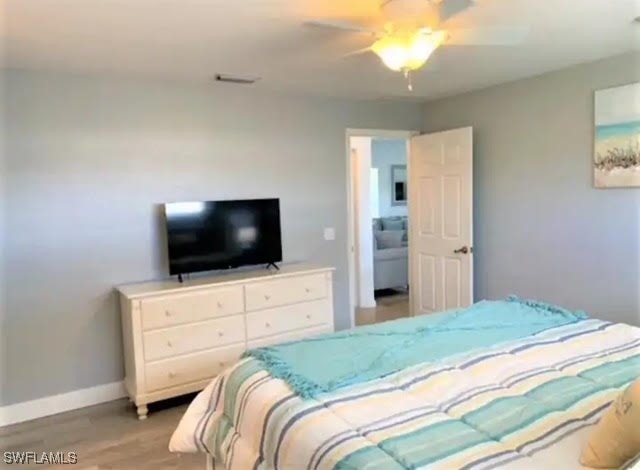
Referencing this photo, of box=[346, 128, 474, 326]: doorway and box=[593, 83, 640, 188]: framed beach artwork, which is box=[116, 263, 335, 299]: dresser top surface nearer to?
box=[346, 128, 474, 326]: doorway

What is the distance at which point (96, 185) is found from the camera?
12.0 ft

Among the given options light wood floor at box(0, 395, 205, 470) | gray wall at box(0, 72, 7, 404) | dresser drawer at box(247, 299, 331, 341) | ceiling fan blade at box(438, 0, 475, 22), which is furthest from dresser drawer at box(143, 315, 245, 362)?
ceiling fan blade at box(438, 0, 475, 22)

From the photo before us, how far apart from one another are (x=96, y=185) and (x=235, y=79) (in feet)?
4.32

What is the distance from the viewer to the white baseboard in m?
3.43

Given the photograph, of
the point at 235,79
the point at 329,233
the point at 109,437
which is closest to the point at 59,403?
the point at 109,437

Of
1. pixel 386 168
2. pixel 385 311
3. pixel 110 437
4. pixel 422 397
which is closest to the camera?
pixel 422 397

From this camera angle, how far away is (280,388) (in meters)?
1.96

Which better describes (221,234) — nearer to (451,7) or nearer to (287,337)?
(287,337)

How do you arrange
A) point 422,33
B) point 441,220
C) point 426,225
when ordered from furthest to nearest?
point 426,225 → point 441,220 → point 422,33

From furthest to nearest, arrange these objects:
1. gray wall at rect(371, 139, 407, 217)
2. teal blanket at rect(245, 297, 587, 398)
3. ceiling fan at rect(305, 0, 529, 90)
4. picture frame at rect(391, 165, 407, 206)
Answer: picture frame at rect(391, 165, 407, 206), gray wall at rect(371, 139, 407, 217), ceiling fan at rect(305, 0, 529, 90), teal blanket at rect(245, 297, 587, 398)

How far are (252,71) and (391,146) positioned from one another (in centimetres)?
607

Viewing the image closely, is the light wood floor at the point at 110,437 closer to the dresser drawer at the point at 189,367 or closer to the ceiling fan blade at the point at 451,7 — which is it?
→ the dresser drawer at the point at 189,367

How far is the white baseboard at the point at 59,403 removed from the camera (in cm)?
343

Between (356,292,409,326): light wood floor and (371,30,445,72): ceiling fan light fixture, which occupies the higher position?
(371,30,445,72): ceiling fan light fixture
